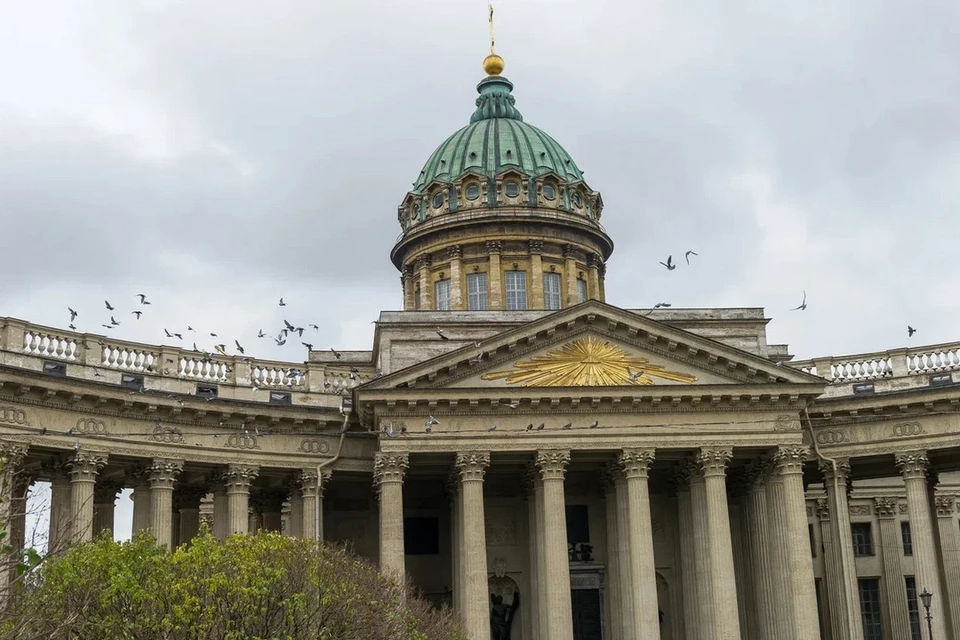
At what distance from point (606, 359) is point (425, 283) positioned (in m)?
21.4

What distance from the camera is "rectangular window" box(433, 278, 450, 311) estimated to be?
70.9 metres

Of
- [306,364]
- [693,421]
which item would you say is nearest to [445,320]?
[306,364]

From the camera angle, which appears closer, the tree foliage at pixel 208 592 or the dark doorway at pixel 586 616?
the tree foliage at pixel 208 592

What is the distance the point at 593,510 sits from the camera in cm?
5791

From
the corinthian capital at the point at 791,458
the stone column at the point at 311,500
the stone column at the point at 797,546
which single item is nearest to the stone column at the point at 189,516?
the stone column at the point at 311,500

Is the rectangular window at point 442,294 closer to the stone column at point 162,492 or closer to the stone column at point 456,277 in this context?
the stone column at point 456,277

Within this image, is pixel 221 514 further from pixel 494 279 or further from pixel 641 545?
pixel 494 279

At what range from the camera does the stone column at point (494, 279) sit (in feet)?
227

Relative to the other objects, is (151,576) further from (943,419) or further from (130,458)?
(943,419)

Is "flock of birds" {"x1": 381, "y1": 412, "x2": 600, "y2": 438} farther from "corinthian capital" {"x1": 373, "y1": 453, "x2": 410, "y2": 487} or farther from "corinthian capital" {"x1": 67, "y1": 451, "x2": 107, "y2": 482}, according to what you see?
"corinthian capital" {"x1": 67, "y1": 451, "x2": 107, "y2": 482}

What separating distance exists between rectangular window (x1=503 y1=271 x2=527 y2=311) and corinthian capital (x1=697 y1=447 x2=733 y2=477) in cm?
1932

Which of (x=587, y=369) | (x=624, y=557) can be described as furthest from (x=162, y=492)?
(x=624, y=557)

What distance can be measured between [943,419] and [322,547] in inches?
1051

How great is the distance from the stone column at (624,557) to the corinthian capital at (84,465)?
1915cm
